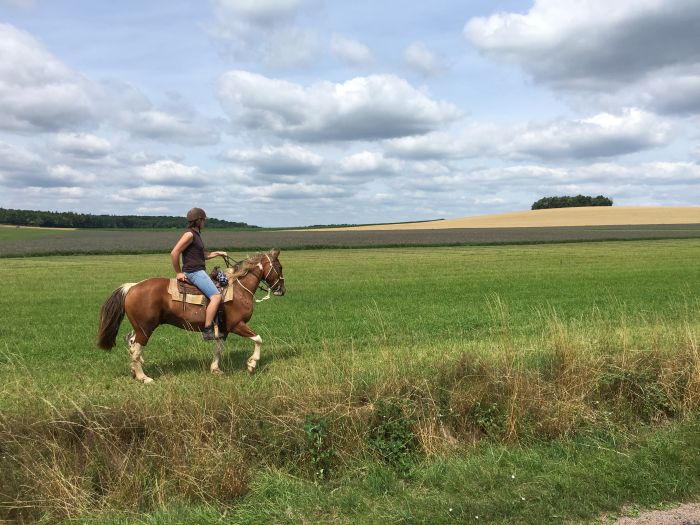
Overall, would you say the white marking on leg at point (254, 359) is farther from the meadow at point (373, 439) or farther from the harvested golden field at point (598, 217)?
the harvested golden field at point (598, 217)

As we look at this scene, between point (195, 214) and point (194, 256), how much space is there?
2.45 feet

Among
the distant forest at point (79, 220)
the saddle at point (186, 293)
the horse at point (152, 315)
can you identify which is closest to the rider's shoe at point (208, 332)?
the horse at point (152, 315)

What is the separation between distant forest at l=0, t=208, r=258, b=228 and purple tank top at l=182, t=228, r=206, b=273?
416 feet

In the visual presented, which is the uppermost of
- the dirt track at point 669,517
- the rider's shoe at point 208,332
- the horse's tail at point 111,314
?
the horse's tail at point 111,314

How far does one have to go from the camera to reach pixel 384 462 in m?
6.02

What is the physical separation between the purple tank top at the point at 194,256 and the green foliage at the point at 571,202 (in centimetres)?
15817

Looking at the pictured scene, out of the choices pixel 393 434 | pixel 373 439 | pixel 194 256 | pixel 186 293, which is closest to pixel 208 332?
pixel 186 293

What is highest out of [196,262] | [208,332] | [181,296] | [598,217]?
[598,217]

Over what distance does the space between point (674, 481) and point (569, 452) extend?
106 centimetres

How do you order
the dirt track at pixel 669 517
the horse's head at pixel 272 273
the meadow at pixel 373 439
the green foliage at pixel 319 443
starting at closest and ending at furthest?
the dirt track at pixel 669 517, the meadow at pixel 373 439, the green foliage at pixel 319 443, the horse's head at pixel 272 273

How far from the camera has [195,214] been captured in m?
8.83

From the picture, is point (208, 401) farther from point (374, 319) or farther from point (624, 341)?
point (374, 319)

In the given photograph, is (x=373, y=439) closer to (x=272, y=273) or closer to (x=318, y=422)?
(x=318, y=422)

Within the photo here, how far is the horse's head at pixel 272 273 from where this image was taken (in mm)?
10266
